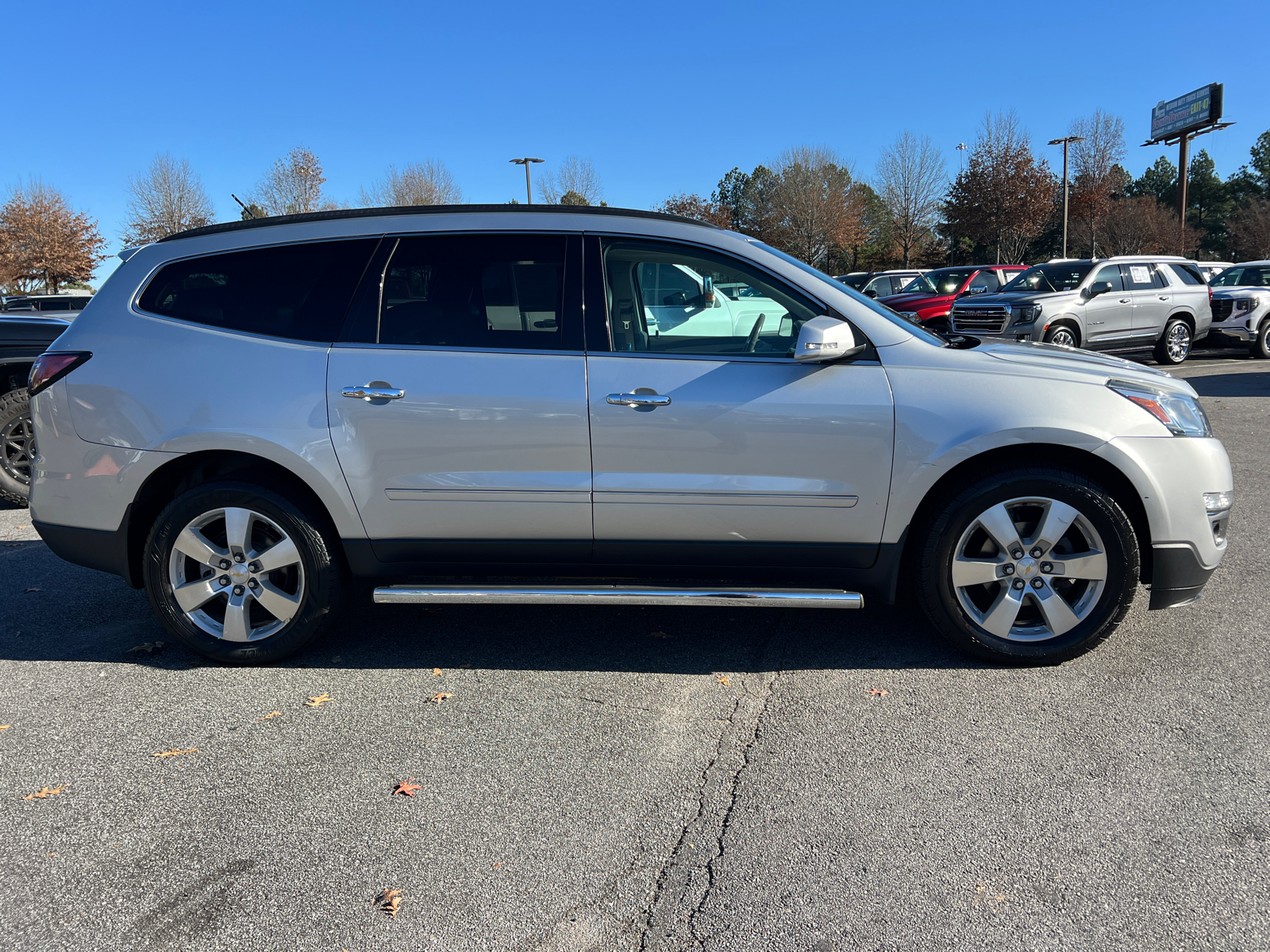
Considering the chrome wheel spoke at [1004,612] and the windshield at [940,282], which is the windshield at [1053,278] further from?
the chrome wheel spoke at [1004,612]

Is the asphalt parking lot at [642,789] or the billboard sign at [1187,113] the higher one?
the billboard sign at [1187,113]

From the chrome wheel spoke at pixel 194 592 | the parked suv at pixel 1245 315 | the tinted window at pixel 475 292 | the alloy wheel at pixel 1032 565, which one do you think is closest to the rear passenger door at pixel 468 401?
the tinted window at pixel 475 292

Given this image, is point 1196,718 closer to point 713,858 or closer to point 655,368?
point 713,858

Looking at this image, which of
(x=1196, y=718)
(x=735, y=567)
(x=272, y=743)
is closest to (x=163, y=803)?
(x=272, y=743)

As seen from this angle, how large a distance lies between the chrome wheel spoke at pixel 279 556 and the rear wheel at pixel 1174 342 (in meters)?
16.1

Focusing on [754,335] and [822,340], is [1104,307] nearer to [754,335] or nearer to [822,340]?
[754,335]

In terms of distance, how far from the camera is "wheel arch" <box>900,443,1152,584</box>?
3803 mm

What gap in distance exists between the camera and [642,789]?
3037 millimetres

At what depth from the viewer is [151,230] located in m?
40.8

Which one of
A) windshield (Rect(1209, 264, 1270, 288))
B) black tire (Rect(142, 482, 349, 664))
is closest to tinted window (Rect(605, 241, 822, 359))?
black tire (Rect(142, 482, 349, 664))

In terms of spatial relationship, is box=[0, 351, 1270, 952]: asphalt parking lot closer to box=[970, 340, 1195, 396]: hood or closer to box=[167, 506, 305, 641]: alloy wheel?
box=[167, 506, 305, 641]: alloy wheel

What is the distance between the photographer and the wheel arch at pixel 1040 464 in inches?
150

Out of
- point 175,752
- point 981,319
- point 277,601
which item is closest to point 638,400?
point 277,601

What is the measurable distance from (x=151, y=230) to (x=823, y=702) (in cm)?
4483
